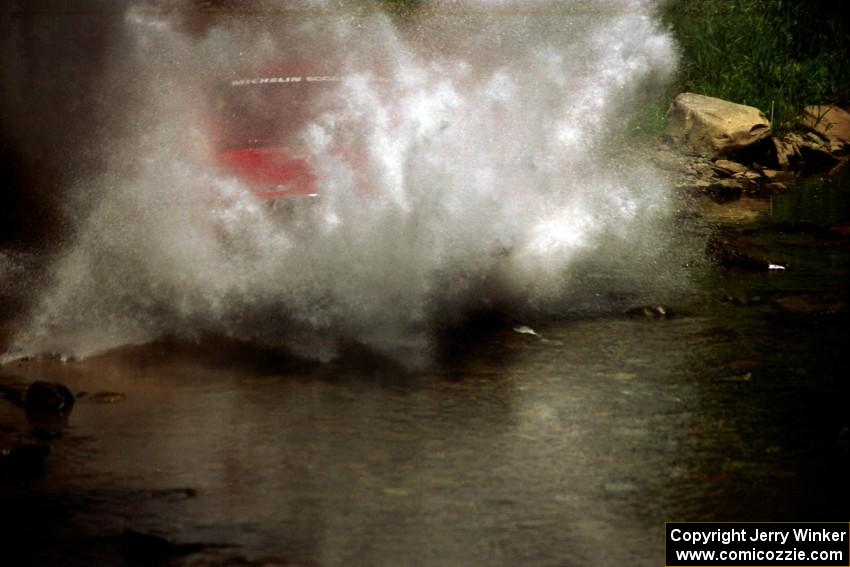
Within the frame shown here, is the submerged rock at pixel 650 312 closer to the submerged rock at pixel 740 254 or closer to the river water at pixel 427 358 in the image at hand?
the river water at pixel 427 358

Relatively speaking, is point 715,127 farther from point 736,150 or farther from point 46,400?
point 46,400

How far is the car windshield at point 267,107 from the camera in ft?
29.7

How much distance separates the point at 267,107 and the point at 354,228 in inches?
55.6

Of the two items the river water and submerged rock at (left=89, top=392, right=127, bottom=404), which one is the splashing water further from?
submerged rock at (left=89, top=392, right=127, bottom=404)

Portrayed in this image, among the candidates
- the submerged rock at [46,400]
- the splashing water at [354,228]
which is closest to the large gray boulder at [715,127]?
the splashing water at [354,228]

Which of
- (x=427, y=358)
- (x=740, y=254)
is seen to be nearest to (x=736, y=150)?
(x=740, y=254)

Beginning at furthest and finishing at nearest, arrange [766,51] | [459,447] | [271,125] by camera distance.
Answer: [766,51], [271,125], [459,447]

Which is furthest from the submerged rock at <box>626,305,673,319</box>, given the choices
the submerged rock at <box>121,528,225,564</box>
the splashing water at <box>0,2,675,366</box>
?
the submerged rock at <box>121,528,225,564</box>

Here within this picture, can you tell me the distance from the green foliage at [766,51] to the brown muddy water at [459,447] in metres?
9.66

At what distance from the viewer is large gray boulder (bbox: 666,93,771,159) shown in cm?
1503

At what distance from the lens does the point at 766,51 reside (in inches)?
701

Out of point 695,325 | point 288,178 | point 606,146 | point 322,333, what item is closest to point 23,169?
point 606,146

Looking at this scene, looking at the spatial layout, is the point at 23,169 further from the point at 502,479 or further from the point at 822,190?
the point at 502,479

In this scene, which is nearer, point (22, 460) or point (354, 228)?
point (22, 460)
